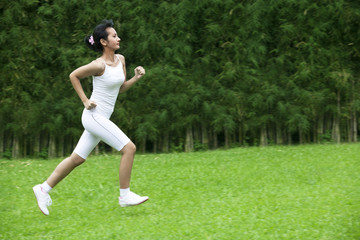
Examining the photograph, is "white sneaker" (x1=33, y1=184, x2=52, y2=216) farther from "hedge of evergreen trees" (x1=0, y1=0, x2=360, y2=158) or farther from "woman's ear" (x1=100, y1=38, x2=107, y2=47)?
"hedge of evergreen trees" (x1=0, y1=0, x2=360, y2=158)

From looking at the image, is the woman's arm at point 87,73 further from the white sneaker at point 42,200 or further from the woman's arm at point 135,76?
the white sneaker at point 42,200

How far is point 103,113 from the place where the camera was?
4031 millimetres

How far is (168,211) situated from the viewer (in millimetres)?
4152

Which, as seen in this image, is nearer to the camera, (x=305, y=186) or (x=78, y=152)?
(x=78, y=152)

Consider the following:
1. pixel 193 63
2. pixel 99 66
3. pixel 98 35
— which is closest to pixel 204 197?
pixel 99 66

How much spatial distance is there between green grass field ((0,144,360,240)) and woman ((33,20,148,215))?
0.22 metres

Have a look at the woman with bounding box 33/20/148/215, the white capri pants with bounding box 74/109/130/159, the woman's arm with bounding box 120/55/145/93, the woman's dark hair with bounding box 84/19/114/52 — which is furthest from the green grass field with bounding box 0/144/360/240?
the woman's dark hair with bounding box 84/19/114/52

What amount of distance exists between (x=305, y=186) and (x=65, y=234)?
7.26 feet

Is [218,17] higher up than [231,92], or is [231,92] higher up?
[218,17]

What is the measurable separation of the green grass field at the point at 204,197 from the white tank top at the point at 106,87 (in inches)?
31.5

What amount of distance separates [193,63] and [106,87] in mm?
3371

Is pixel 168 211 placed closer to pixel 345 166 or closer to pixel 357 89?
pixel 345 166

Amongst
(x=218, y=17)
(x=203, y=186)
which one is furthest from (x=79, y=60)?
(x=203, y=186)

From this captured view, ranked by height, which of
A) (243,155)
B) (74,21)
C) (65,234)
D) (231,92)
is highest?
(74,21)
